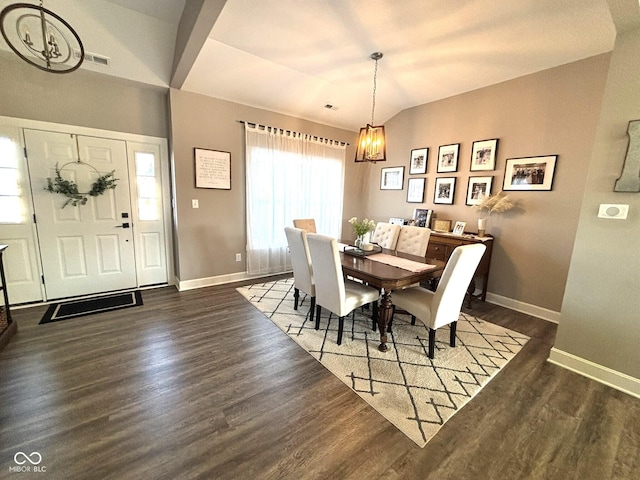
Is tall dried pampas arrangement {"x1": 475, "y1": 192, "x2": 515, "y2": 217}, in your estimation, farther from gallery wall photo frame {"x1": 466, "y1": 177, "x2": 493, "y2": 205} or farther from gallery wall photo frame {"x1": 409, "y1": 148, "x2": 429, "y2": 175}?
gallery wall photo frame {"x1": 409, "y1": 148, "x2": 429, "y2": 175}

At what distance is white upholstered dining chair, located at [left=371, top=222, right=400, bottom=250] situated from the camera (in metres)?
3.45

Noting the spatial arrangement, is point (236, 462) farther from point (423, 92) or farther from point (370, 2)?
point (423, 92)

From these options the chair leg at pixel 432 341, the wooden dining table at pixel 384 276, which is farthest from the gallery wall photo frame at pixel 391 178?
the chair leg at pixel 432 341

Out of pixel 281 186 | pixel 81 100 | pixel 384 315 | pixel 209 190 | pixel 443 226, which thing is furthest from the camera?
pixel 281 186

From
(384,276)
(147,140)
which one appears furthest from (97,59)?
(384,276)

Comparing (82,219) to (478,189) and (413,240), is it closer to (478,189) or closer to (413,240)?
(413,240)

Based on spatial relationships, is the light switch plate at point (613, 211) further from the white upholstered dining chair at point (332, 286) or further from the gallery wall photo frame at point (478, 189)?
the white upholstered dining chair at point (332, 286)

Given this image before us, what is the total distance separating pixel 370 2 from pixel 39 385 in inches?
153

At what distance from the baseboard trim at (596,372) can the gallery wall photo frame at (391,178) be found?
10.4 ft

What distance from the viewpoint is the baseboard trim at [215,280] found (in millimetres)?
3732

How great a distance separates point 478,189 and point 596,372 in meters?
2.35

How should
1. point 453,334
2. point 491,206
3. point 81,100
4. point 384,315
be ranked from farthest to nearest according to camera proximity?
point 491,206
point 81,100
point 453,334
point 384,315

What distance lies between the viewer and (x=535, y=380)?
204 centimetres

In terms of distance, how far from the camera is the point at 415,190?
4402mm
